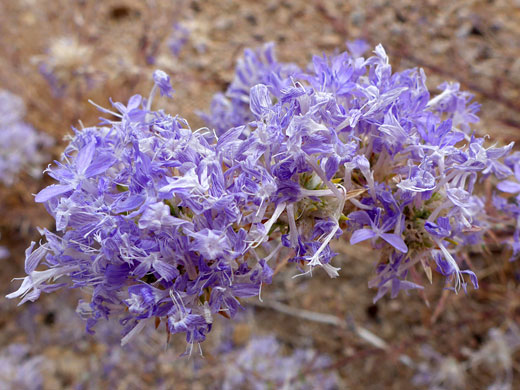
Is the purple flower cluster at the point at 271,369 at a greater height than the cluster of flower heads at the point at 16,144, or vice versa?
the cluster of flower heads at the point at 16,144

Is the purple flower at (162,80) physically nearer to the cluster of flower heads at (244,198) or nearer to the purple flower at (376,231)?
the cluster of flower heads at (244,198)

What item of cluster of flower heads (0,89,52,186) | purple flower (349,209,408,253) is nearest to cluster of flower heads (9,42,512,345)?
purple flower (349,209,408,253)

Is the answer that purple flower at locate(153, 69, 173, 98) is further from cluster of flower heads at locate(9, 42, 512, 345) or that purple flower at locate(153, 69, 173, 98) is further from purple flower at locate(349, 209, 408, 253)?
purple flower at locate(349, 209, 408, 253)

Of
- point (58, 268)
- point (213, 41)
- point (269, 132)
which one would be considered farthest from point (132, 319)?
→ point (213, 41)

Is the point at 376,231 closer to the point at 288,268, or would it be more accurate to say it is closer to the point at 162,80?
the point at 162,80

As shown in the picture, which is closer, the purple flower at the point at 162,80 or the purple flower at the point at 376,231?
the purple flower at the point at 376,231

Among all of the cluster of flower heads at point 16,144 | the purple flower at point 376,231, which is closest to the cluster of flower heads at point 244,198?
the purple flower at point 376,231

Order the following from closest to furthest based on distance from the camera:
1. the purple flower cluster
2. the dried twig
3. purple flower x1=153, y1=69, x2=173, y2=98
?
purple flower x1=153, y1=69, x2=173, y2=98, the purple flower cluster, the dried twig
